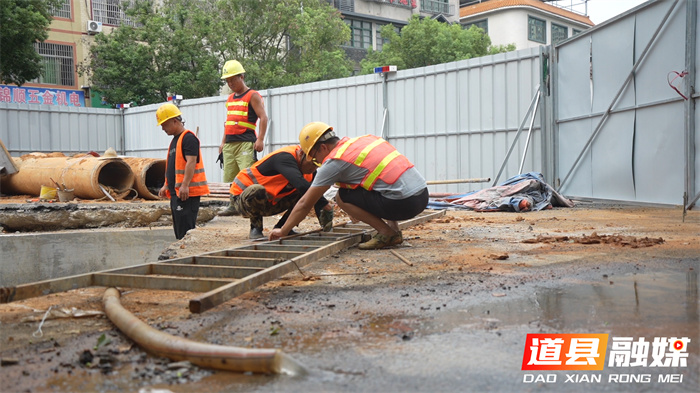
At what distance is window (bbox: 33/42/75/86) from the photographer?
25891 millimetres

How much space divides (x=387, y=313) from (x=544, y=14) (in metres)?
47.3

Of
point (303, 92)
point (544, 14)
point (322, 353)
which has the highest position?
point (544, 14)

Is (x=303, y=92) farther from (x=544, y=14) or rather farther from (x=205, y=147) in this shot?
(x=544, y=14)

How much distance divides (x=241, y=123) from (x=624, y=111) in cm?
549

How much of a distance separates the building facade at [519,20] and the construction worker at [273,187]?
1606 inches

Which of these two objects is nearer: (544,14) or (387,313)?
(387,313)

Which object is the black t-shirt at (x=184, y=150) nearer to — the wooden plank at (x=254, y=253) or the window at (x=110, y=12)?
the wooden plank at (x=254, y=253)

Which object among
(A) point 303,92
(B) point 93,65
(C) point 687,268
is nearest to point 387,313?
(C) point 687,268

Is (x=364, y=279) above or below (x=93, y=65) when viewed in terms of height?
below

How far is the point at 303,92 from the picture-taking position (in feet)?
49.5

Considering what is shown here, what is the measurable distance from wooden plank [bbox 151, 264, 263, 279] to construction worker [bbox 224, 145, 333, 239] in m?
1.49

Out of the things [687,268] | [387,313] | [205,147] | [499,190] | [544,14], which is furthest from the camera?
[544,14]

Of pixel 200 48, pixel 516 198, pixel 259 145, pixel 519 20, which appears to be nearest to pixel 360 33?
pixel 519 20

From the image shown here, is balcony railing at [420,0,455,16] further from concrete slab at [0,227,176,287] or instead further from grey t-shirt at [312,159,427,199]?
grey t-shirt at [312,159,427,199]
